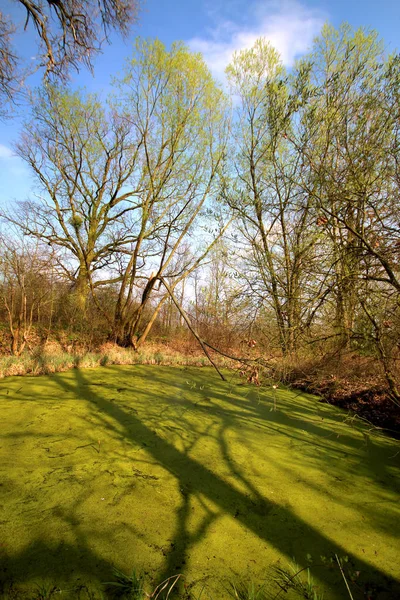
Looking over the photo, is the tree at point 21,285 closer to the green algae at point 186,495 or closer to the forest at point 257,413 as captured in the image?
the forest at point 257,413

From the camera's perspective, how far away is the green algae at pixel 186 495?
167 centimetres

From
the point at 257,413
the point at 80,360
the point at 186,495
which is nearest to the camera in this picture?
the point at 186,495

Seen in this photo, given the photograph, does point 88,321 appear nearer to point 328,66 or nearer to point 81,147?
point 81,147

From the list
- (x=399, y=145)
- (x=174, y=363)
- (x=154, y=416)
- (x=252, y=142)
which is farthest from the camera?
(x=174, y=363)

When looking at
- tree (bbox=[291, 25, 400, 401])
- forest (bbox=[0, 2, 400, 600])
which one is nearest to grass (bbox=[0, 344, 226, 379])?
forest (bbox=[0, 2, 400, 600])

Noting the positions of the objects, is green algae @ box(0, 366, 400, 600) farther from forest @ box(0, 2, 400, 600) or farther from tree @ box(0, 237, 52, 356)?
tree @ box(0, 237, 52, 356)

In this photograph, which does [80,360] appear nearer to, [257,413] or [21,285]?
[21,285]

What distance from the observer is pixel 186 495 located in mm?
2322

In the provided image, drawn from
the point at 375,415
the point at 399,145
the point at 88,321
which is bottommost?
the point at 375,415

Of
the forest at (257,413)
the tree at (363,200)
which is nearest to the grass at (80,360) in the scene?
the forest at (257,413)

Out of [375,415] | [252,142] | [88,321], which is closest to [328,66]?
[252,142]

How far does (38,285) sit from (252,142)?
624 cm

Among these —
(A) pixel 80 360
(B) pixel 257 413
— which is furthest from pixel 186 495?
(A) pixel 80 360

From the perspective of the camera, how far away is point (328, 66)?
16.6 feet
